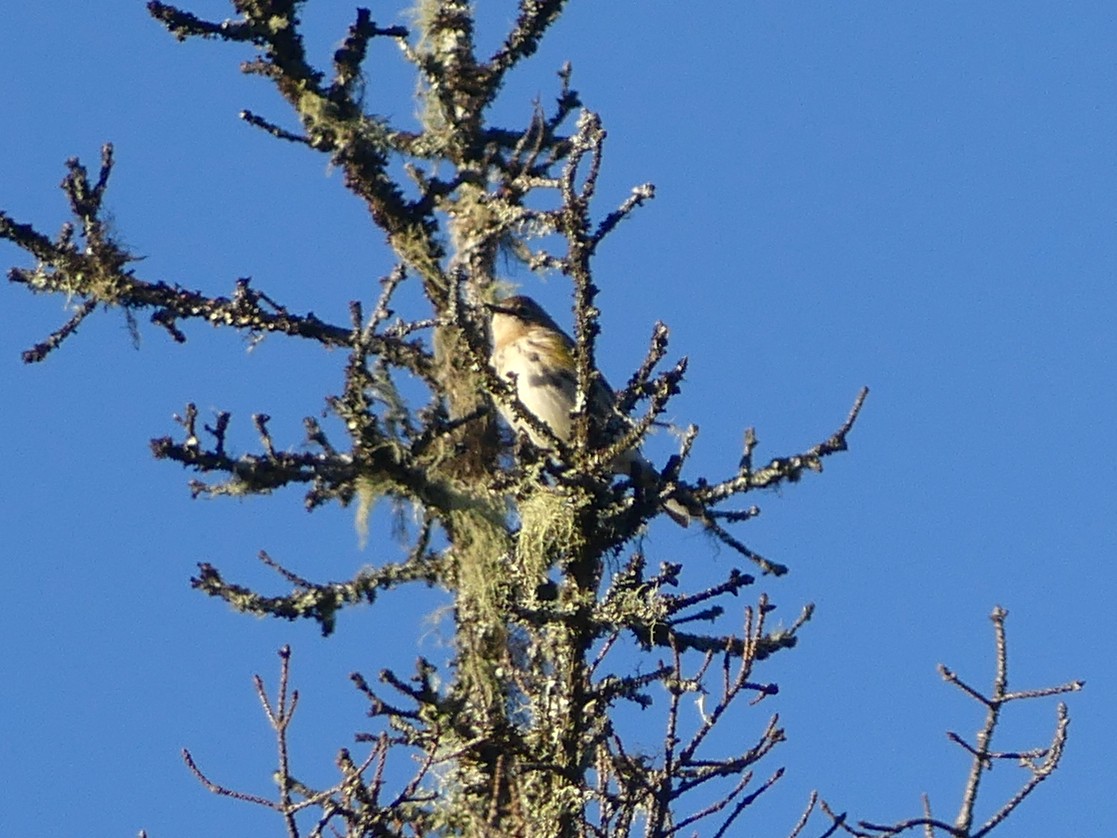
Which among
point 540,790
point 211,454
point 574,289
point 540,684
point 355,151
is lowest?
point 540,790

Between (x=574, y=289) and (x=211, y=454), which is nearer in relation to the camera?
(x=574, y=289)

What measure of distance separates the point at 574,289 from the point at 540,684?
1.41m

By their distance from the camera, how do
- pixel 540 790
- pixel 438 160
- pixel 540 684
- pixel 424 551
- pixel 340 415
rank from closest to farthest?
pixel 540 790, pixel 540 684, pixel 340 415, pixel 424 551, pixel 438 160

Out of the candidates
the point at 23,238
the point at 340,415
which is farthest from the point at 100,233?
the point at 340,415

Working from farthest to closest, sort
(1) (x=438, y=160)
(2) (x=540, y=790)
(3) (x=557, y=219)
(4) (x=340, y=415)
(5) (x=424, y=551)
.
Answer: (1) (x=438, y=160) < (5) (x=424, y=551) < (4) (x=340, y=415) < (2) (x=540, y=790) < (3) (x=557, y=219)

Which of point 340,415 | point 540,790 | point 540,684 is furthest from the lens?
point 340,415

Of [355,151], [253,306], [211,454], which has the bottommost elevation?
[211,454]

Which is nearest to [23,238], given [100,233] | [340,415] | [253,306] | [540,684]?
[100,233]

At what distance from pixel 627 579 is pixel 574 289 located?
3.38ft

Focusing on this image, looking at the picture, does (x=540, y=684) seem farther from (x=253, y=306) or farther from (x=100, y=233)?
(x=100, y=233)

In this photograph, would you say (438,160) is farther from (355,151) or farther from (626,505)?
(626,505)

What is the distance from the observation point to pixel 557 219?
17.9 ft

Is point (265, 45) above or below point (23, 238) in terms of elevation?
above

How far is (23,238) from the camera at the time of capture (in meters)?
7.39
